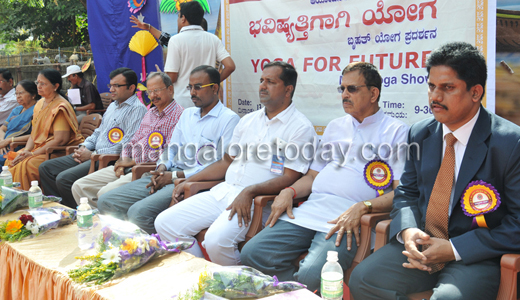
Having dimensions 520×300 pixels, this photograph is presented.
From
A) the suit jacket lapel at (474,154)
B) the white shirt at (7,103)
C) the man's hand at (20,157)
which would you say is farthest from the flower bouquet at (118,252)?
the white shirt at (7,103)

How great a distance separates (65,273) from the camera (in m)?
2.08

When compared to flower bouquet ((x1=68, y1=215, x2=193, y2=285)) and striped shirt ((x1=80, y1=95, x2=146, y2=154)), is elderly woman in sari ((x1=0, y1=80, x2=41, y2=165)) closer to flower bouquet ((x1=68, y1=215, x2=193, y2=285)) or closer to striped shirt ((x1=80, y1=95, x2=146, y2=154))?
striped shirt ((x1=80, y1=95, x2=146, y2=154))

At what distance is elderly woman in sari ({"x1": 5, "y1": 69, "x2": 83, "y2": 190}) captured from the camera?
16.6 ft

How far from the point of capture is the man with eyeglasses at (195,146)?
3719mm

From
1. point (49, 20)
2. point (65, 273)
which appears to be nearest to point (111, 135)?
point (65, 273)

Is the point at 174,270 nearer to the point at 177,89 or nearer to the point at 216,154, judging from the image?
the point at 216,154

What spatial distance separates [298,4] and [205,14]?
54.4 inches

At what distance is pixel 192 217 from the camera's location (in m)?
3.17

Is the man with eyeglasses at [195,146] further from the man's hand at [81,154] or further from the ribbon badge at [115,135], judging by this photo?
the man's hand at [81,154]

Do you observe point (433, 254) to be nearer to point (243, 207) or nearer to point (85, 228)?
point (243, 207)

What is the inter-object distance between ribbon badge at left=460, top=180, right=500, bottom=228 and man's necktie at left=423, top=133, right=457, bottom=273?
93 millimetres

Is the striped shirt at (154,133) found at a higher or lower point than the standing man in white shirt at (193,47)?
lower

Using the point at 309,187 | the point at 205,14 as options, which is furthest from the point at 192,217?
the point at 205,14

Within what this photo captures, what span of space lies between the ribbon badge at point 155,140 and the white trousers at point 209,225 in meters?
1.05
